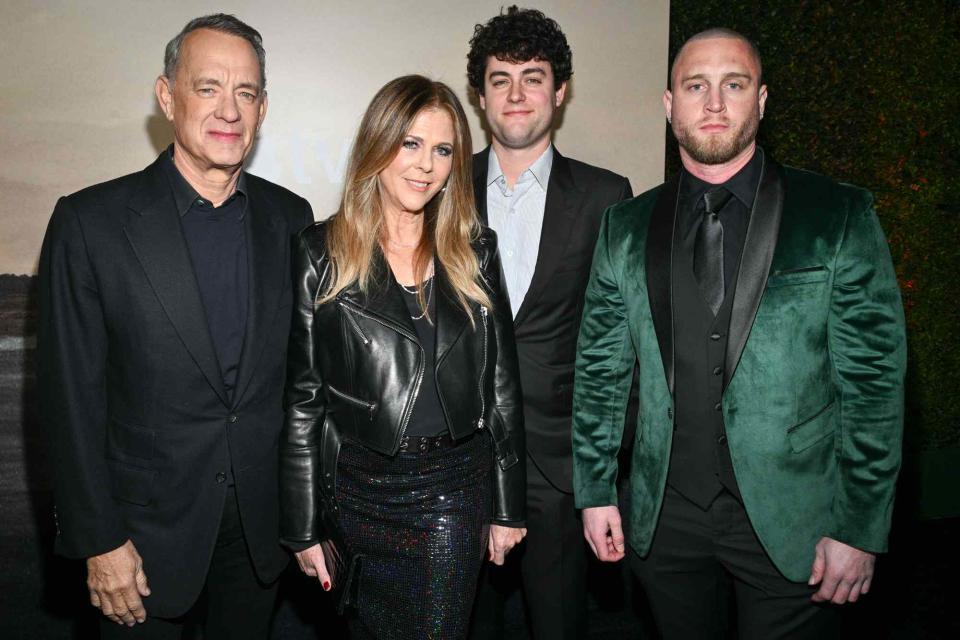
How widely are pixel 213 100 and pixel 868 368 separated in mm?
1922

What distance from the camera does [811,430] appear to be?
2.03 m

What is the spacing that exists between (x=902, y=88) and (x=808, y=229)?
271 cm

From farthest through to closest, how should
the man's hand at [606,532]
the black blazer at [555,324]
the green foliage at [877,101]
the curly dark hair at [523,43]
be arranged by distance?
the green foliage at [877,101] → the curly dark hair at [523,43] → the black blazer at [555,324] → the man's hand at [606,532]

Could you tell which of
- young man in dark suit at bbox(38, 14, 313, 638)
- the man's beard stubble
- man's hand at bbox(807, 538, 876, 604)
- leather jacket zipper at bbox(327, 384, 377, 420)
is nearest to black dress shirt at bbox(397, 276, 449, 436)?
leather jacket zipper at bbox(327, 384, 377, 420)

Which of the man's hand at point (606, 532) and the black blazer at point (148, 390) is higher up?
the black blazer at point (148, 390)

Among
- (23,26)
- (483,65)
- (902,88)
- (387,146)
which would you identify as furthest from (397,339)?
(902,88)

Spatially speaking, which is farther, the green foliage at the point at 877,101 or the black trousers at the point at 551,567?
the green foliage at the point at 877,101

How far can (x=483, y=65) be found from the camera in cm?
308

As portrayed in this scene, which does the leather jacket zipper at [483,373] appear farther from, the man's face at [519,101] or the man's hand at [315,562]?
the man's face at [519,101]

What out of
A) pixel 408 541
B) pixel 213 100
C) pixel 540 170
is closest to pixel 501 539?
pixel 408 541

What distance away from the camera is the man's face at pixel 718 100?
2131 millimetres

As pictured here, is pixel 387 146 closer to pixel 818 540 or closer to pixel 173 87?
pixel 173 87

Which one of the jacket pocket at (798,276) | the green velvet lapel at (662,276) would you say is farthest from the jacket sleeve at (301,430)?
the jacket pocket at (798,276)

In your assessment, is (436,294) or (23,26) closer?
(436,294)
